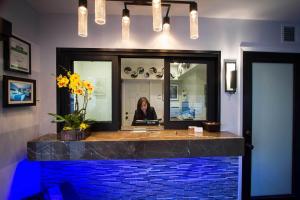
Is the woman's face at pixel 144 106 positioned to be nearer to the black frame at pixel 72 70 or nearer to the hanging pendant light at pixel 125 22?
the black frame at pixel 72 70

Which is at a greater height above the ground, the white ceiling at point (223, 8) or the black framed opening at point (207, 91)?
the white ceiling at point (223, 8)

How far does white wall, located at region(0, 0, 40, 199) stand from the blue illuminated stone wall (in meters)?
0.33

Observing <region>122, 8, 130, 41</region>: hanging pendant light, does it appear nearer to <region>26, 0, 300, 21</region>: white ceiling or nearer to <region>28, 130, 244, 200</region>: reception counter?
<region>26, 0, 300, 21</region>: white ceiling

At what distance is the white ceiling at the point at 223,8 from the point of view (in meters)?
1.70

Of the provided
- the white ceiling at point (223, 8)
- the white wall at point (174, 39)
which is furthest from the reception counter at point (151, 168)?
the white ceiling at point (223, 8)

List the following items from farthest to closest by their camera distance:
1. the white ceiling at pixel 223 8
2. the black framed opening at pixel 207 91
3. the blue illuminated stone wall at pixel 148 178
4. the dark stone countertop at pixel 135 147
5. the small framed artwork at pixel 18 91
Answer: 1. the black framed opening at pixel 207 91
2. the blue illuminated stone wall at pixel 148 178
3. the white ceiling at pixel 223 8
4. the dark stone countertop at pixel 135 147
5. the small framed artwork at pixel 18 91

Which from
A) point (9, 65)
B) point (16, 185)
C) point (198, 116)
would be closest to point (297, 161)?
point (198, 116)

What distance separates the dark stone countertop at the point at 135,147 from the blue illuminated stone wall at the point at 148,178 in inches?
14.9

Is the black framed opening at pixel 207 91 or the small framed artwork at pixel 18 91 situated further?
the black framed opening at pixel 207 91

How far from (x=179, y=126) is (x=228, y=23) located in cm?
131

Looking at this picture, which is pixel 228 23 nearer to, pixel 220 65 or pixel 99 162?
pixel 220 65

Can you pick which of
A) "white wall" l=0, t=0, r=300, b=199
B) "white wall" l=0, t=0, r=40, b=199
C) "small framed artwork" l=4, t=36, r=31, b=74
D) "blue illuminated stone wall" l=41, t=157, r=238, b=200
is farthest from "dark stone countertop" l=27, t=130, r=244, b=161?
"small framed artwork" l=4, t=36, r=31, b=74

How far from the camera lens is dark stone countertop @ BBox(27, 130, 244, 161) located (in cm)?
154

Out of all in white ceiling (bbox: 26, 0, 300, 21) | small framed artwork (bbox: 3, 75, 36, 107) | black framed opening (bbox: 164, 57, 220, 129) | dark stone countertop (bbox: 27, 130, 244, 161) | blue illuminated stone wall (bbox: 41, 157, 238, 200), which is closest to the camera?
small framed artwork (bbox: 3, 75, 36, 107)
